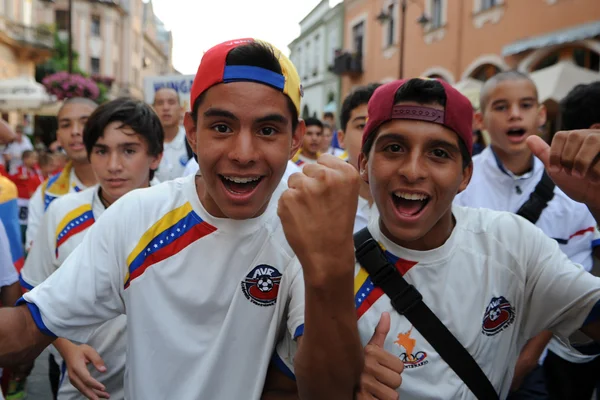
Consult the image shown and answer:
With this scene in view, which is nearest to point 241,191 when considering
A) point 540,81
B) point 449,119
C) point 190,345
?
point 190,345

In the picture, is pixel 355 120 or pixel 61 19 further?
pixel 61 19

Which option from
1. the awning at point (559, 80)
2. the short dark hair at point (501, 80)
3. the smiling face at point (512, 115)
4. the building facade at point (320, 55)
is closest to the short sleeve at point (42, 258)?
the smiling face at point (512, 115)

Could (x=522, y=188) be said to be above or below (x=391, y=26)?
below

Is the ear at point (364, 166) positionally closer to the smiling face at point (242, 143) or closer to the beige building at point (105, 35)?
the smiling face at point (242, 143)

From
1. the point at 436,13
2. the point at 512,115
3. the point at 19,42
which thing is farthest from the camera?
the point at 19,42

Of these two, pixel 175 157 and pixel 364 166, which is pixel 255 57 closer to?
pixel 364 166

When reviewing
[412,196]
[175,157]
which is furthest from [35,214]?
[412,196]

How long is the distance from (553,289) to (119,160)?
2259 millimetres

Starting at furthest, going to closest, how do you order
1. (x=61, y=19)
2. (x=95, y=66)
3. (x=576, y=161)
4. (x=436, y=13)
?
1. (x=95, y=66)
2. (x=61, y=19)
3. (x=436, y=13)
4. (x=576, y=161)

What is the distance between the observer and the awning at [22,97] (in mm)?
16938

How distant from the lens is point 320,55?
117 ft

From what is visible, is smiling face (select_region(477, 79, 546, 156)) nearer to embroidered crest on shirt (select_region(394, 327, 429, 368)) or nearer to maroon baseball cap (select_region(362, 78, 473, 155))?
maroon baseball cap (select_region(362, 78, 473, 155))

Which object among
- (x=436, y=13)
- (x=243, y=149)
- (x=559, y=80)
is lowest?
(x=243, y=149)

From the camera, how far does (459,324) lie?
1982 mm
